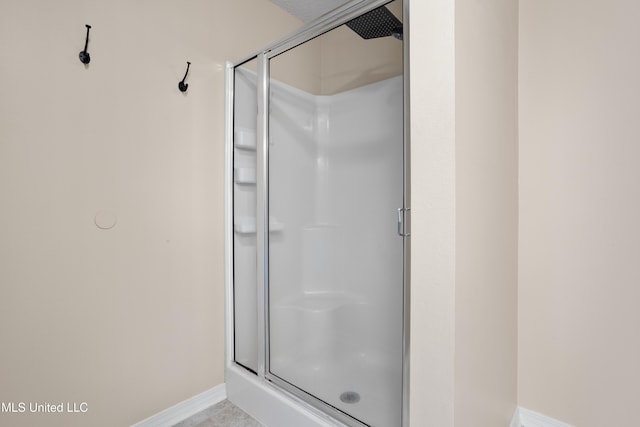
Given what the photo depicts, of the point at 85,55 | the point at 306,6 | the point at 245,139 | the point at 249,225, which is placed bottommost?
the point at 249,225

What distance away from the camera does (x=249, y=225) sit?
1.77 m

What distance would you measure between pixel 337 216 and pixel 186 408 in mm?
1311

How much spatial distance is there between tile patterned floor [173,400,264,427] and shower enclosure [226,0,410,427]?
0.05m

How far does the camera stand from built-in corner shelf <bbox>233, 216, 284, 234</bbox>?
1.74 metres

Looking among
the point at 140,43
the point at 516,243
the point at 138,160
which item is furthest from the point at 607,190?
the point at 140,43

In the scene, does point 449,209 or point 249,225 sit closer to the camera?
point 449,209

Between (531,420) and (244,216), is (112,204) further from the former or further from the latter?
(531,420)

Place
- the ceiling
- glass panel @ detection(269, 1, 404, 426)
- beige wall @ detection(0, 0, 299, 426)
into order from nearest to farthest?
beige wall @ detection(0, 0, 299, 426), glass panel @ detection(269, 1, 404, 426), the ceiling

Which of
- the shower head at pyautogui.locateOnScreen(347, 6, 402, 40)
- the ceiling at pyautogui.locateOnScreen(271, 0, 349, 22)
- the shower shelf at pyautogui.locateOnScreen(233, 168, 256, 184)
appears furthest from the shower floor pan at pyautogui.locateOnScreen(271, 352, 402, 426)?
the ceiling at pyautogui.locateOnScreen(271, 0, 349, 22)

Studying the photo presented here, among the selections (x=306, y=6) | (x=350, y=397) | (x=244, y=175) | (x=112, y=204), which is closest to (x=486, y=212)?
(x=350, y=397)

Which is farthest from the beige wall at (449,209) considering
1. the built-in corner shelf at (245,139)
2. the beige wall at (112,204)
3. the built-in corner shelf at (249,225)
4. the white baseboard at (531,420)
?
the beige wall at (112,204)

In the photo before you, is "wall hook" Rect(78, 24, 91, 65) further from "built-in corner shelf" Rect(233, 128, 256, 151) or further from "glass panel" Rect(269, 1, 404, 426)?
"glass panel" Rect(269, 1, 404, 426)

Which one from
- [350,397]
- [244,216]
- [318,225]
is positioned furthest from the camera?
[318,225]

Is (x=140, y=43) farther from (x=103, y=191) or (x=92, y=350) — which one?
(x=92, y=350)
